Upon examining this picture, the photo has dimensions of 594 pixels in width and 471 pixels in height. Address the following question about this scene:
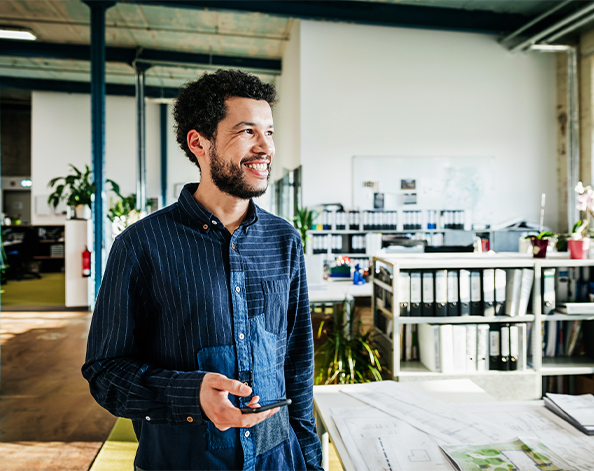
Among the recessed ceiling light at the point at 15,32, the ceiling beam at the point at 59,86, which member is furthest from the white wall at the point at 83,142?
the recessed ceiling light at the point at 15,32

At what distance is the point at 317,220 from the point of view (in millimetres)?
6691

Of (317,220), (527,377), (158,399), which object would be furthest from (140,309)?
(317,220)

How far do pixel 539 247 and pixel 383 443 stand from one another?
1.82 metres

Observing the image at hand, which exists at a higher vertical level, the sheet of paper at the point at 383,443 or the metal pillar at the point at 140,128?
the metal pillar at the point at 140,128

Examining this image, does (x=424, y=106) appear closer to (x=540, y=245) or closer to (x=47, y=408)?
(x=540, y=245)

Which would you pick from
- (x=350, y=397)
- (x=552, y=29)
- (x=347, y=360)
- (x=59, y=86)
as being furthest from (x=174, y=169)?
(x=350, y=397)

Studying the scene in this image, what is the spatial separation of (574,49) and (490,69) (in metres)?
1.28

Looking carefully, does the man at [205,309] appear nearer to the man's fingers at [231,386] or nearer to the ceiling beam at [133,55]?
the man's fingers at [231,386]

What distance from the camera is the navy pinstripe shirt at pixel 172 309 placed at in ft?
3.02

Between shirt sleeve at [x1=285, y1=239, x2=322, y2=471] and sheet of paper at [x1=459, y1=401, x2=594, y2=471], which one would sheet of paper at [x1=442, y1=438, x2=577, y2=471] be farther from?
shirt sleeve at [x1=285, y1=239, x2=322, y2=471]

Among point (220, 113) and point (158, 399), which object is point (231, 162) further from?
point (158, 399)

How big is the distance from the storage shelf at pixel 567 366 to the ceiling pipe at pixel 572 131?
509 centimetres

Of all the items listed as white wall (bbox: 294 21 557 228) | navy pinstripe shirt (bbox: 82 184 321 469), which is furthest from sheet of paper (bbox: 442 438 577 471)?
white wall (bbox: 294 21 557 228)

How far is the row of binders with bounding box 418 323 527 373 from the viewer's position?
2467 mm
